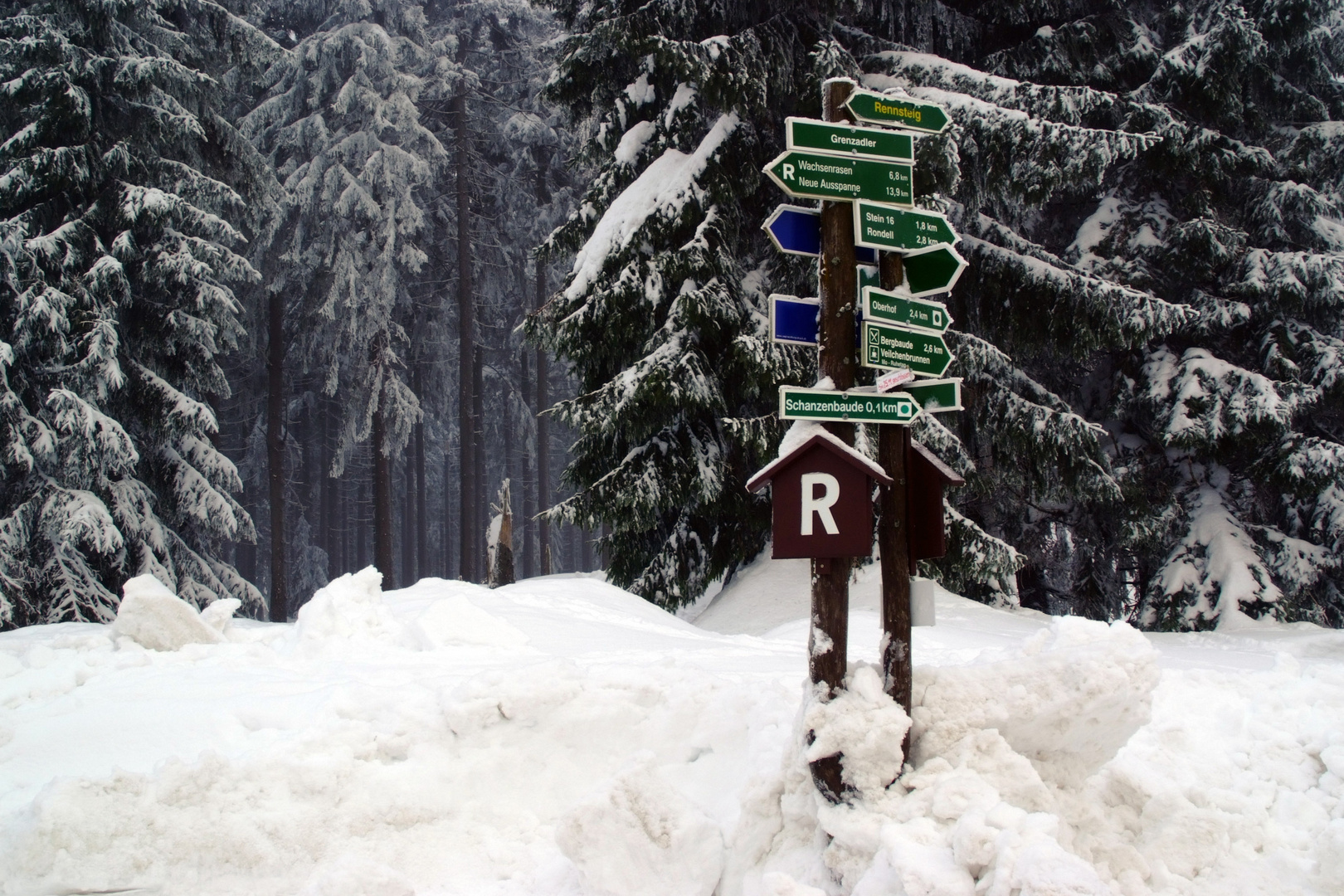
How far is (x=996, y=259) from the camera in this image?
448 inches

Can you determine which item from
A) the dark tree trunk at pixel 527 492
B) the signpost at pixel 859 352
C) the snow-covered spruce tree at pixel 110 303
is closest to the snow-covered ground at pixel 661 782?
the signpost at pixel 859 352

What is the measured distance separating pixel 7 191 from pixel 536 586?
9.75m

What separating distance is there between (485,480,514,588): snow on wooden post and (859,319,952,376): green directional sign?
1081 centimetres

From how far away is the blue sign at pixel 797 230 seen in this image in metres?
4.93

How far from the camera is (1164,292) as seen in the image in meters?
12.6

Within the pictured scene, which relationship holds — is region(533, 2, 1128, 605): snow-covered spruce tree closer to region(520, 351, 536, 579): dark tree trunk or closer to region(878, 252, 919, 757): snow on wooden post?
region(878, 252, 919, 757): snow on wooden post

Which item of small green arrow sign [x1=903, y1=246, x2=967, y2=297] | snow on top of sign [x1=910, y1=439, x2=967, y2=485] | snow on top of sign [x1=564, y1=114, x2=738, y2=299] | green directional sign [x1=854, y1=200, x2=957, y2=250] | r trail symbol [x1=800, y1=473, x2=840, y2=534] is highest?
snow on top of sign [x1=564, y1=114, x2=738, y2=299]

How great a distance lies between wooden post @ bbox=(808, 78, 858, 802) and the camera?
4633 mm

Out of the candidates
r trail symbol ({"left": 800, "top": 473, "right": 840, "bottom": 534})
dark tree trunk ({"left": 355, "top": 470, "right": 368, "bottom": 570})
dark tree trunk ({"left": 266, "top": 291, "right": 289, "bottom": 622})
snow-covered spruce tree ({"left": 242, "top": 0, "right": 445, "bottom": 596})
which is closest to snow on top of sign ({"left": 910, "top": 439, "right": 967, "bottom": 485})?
r trail symbol ({"left": 800, "top": 473, "right": 840, "bottom": 534})

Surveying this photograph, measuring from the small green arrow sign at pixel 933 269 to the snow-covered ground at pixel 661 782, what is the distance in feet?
6.71

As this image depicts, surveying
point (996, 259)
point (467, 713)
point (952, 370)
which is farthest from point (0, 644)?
point (996, 259)

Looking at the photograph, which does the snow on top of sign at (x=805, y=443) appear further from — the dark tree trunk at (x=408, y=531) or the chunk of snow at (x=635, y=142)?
the dark tree trunk at (x=408, y=531)

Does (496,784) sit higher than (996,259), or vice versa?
(996,259)

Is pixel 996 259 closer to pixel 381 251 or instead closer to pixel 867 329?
pixel 867 329
